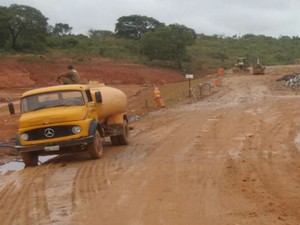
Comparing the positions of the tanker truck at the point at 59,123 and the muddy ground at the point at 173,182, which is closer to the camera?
the muddy ground at the point at 173,182

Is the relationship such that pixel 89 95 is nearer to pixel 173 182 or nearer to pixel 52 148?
pixel 52 148

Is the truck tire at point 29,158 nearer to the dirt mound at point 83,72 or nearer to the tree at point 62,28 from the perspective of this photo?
the dirt mound at point 83,72

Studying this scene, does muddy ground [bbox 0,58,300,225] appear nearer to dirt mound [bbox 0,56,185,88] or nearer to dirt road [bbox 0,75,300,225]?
dirt road [bbox 0,75,300,225]

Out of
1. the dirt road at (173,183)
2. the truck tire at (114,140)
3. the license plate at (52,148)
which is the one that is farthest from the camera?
the truck tire at (114,140)

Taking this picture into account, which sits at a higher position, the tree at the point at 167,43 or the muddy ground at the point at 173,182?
the tree at the point at 167,43

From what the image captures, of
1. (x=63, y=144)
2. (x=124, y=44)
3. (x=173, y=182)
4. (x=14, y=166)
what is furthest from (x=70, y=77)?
(x=124, y=44)

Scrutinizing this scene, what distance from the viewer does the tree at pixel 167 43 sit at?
217ft

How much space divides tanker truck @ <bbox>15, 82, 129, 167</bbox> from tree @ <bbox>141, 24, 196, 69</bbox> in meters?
51.7

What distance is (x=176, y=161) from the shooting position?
12797 millimetres

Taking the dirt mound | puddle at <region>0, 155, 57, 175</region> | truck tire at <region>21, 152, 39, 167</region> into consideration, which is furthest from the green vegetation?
truck tire at <region>21, 152, 39, 167</region>

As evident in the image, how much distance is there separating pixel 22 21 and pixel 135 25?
3276 centimetres

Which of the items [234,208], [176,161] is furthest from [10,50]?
[234,208]

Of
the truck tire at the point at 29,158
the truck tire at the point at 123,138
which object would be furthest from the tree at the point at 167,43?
the truck tire at the point at 29,158

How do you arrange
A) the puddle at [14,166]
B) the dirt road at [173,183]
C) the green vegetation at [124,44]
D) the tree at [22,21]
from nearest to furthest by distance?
the dirt road at [173,183] → the puddle at [14,166] → the tree at [22,21] → the green vegetation at [124,44]
